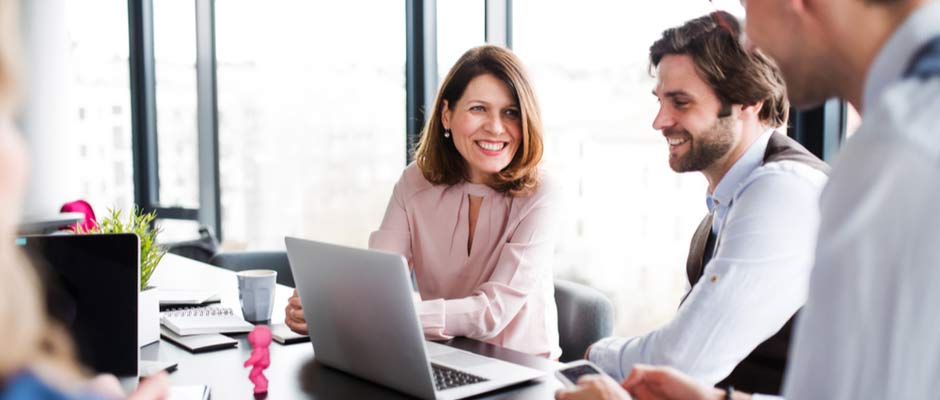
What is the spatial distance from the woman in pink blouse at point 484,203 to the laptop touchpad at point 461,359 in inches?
→ 18.8

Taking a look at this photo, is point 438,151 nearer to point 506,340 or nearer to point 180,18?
point 506,340

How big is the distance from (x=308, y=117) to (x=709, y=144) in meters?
3.13

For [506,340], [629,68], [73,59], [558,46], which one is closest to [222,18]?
[73,59]

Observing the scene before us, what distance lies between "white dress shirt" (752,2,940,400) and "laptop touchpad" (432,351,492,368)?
0.89 metres

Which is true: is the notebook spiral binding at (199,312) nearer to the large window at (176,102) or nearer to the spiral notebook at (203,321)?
the spiral notebook at (203,321)

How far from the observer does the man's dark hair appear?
190 centimetres

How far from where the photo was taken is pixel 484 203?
2359 mm

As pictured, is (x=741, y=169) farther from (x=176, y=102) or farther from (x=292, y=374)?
(x=176, y=102)

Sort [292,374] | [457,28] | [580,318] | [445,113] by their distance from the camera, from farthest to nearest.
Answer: [457,28]
[445,113]
[580,318]
[292,374]

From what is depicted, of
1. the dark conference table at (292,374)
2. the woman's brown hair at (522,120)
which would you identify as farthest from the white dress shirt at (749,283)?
the woman's brown hair at (522,120)

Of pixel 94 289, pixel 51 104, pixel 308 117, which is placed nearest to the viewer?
pixel 94 289

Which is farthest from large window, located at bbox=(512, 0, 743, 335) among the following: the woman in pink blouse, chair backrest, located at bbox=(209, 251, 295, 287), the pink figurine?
the pink figurine

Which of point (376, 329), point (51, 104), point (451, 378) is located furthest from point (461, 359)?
point (51, 104)

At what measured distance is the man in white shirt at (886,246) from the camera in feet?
2.31
